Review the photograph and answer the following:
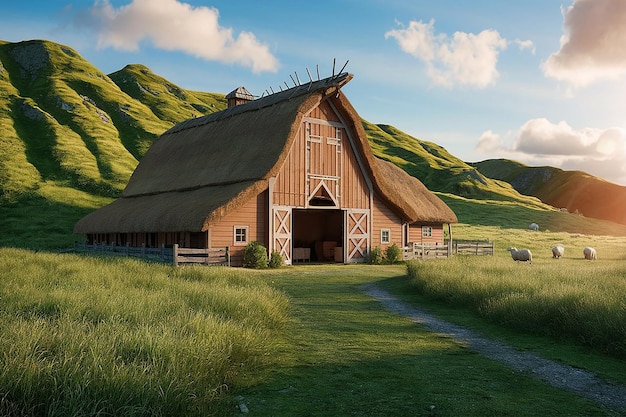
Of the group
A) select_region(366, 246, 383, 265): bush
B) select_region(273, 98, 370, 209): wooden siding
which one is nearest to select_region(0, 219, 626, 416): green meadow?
select_region(273, 98, 370, 209): wooden siding

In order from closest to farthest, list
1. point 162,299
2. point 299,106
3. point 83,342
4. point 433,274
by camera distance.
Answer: point 83,342 < point 162,299 < point 433,274 < point 299,106

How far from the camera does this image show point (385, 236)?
112ft

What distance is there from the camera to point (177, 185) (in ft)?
113

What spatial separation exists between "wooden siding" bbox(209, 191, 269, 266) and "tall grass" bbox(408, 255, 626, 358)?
11.6 metres

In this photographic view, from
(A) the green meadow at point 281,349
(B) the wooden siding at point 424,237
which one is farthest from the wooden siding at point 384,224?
(A) the green meadow at point 281,349

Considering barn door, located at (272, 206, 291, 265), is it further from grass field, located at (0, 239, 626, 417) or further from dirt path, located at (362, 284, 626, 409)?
dirt path, located at (362, 284, 626, 409)

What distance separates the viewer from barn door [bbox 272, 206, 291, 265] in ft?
94.5

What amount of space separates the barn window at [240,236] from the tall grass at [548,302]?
11.7m

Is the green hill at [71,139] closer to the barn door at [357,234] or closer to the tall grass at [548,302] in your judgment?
the barn door at [357,234]

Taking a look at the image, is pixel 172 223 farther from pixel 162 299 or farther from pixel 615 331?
pixel 615 331

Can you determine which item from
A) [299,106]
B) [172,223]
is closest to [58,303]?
[172,223]

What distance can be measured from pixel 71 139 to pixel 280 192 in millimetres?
49052

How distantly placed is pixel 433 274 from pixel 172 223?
46.6ft

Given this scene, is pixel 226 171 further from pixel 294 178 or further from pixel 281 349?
pixel 281 349
